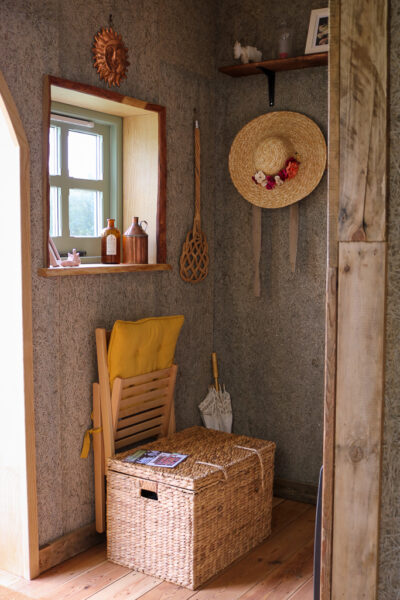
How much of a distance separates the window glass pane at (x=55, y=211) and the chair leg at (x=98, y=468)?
787 mm

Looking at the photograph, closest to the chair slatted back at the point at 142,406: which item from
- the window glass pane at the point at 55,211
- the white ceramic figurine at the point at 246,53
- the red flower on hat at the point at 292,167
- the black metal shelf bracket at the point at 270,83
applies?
the window glass pane at the point at 55,211

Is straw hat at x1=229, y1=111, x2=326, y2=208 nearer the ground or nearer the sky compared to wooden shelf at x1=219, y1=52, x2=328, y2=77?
nearer the ground

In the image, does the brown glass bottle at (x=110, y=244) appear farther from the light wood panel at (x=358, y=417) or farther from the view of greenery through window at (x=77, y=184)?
the light wood panel at (x=358, y=417)

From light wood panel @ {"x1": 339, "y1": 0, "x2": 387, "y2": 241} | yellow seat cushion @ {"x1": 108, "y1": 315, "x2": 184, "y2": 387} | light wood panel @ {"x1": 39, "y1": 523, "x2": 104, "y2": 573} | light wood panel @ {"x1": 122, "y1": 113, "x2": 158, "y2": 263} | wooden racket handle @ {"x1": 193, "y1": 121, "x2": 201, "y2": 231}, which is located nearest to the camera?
light wood panel @ {"x1": 339, "y1": 0, "x2": 387, "y2": 241}

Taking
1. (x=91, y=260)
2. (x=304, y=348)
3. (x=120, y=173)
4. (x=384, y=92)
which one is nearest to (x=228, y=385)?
(x=304, y=348)

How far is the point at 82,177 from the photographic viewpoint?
325cm

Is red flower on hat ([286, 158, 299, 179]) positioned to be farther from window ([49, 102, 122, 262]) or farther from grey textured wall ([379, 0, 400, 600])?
grey textured wall ([379, 0, 400, 600])

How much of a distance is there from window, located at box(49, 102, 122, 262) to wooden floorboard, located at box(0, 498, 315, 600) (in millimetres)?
1477

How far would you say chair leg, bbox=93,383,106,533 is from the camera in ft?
9.72

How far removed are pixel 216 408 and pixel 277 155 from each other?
1500 mm

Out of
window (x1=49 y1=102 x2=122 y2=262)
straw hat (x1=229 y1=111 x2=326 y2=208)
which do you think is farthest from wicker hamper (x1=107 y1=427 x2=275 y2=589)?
straw hat (x1=229 y1=111 x2=326 y2=208)

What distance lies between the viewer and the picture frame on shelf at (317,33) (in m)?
3.27

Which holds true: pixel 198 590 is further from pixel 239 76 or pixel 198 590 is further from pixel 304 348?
pixel 239 76

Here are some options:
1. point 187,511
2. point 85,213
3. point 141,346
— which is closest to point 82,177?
point 85,213
